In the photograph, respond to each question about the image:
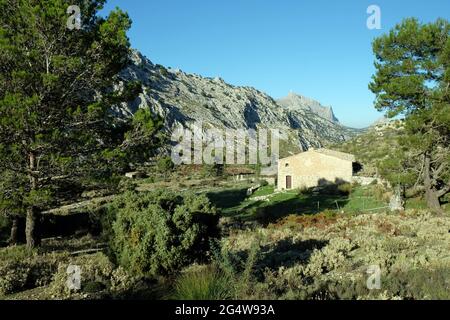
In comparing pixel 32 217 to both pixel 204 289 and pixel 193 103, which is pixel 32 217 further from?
pixel 193 103

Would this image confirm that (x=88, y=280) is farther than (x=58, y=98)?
No

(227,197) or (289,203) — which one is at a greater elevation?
(227,197)

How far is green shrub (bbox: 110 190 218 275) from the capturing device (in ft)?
31.7

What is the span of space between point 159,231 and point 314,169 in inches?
1656

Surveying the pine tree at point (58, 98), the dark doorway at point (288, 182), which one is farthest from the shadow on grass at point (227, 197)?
the pine tree at point (58, 98)

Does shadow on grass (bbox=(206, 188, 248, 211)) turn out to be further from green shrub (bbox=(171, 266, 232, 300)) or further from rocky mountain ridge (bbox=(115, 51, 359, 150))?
rocky mountain ridge (bbox=(115, 51, 359, 150))

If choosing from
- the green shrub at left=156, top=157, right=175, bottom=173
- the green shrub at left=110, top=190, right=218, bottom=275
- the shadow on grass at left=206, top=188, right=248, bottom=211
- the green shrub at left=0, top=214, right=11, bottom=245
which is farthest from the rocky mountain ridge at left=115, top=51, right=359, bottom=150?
the green shrub at left=110, top=190, right=218, bottom=275

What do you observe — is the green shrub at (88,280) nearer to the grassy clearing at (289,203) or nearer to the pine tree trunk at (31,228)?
the pine tree trunk at (31,228)

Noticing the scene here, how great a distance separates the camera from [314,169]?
4984cm

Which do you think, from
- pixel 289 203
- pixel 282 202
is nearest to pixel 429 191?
pixel 289 203

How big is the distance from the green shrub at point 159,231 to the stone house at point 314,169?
38.2 meters

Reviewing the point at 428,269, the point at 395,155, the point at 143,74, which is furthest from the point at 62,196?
the point at 143,74

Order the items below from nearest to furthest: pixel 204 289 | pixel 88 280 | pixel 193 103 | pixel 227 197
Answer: pixel 204 289, pixel 88 280, pixel 227 197, pixel 193 103
